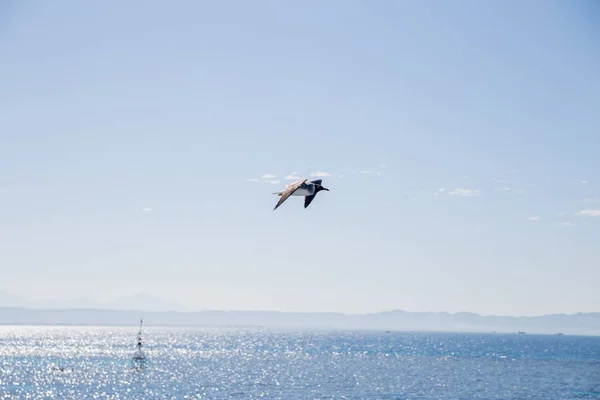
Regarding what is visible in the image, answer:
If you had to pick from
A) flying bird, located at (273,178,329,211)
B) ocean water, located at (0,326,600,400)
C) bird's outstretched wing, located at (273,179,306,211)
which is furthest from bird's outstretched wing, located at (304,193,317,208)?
ocean water, located at (0,326,600,400)

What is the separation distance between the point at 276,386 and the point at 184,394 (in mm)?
14276

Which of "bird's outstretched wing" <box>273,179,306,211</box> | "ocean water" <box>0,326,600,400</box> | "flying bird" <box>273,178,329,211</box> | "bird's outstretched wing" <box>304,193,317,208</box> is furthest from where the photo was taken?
"ocean water" <box>0,326,600,400</box>

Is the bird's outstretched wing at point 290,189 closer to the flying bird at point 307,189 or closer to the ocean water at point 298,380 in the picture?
the flying bird at point 307,189

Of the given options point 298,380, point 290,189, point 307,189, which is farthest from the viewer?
point 298,380

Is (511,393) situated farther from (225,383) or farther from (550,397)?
(225,383)

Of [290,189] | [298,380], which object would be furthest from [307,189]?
[298,380]

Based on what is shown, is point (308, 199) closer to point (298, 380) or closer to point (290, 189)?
point (290, 189)

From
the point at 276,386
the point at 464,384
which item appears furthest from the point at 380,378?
the point at 276,386

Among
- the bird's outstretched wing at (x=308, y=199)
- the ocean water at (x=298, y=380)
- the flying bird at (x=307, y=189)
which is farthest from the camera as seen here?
the ocean water at (x=298, y=380)

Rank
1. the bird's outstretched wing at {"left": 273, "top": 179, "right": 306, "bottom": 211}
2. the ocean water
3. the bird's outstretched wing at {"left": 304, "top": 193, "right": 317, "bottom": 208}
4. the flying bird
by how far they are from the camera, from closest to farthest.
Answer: the bird's outstretched wing at {"left": 273, "top": 179, "right": 306, "bottom": 211}, the flying bird, the bird's outstretched wing at {"left": 304, "top": 193, "right": 317, "bottom": 208}, the ocean water

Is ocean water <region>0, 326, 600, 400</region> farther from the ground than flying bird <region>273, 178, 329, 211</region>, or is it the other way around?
flying bird <region>273, 178, 329, 211</region>

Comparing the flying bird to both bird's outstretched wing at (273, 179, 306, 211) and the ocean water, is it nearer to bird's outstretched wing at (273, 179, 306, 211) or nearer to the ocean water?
bird's outstretched wing at (273, 179, 306, 211)

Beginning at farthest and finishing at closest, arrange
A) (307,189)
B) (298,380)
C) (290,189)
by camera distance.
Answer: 1. (298,380)
2. (307,189)
3. (290,189)

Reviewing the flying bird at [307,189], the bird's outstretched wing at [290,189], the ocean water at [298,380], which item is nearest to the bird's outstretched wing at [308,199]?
the flying bird at [307,189]
